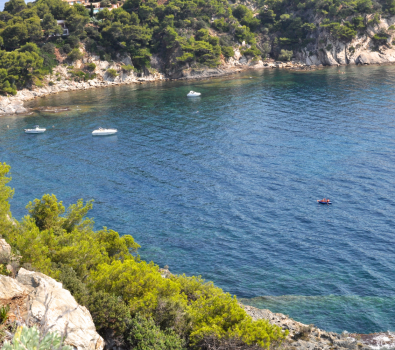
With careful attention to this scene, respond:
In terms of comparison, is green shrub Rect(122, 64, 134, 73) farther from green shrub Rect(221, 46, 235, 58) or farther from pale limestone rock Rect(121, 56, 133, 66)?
green shrub Rect(221, 46, 235, 58)

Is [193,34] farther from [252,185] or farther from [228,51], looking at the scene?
[252,185]

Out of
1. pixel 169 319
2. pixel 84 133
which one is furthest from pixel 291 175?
pixel 84 133

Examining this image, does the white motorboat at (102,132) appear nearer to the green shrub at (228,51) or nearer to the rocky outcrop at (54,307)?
the rocky outcrop at (54,307)

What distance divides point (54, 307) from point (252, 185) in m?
43.5

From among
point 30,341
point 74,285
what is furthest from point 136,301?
point 30,341

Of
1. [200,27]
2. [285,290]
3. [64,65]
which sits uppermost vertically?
[200,27]

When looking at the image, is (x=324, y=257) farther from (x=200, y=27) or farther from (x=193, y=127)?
(x=200, y=27)

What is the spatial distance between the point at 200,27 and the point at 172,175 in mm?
122268

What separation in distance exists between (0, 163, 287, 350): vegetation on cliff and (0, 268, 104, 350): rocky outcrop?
4.11 meters

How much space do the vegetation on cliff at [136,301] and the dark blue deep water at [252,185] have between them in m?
12.1

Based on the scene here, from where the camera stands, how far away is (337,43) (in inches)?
6447

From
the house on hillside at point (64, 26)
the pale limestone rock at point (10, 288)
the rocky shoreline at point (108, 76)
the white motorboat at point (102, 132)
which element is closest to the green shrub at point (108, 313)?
the pale limestone rock at point (10, 288)

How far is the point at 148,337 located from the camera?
22.6 metres

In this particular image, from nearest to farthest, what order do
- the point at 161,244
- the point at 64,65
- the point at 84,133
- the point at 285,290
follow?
1. the point at 285,290
2. the point at 161,244
3. the point at 84,133
4. the point at 64,65
